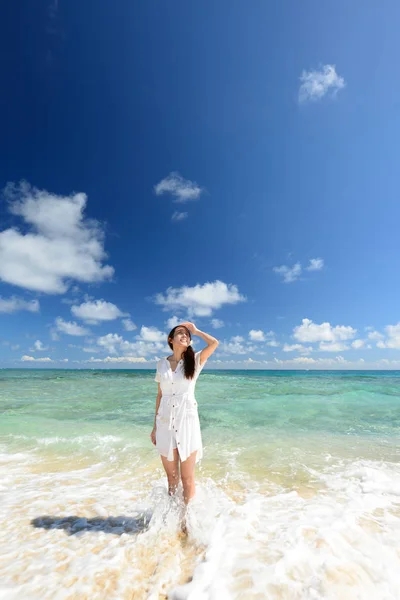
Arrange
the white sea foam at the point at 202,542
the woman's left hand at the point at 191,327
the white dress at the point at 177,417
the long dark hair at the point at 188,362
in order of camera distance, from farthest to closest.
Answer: the woman's left hand at the point at 191,327, the long dark hair at the point at 188,362, the white dress at the point at 177,417, the white sea foam at the point at 202,542

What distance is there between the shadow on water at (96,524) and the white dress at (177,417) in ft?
4.11

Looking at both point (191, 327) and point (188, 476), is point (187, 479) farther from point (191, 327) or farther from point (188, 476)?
point (191, 327)

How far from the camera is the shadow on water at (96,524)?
425 centimetres

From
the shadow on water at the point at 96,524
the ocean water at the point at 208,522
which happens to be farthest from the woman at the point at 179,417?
the shadow on water at the point at 96,524

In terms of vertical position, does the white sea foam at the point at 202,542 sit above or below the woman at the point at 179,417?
below

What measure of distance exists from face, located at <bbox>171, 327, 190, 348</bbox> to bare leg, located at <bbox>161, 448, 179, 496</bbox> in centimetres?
144

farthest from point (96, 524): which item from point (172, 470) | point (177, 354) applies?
point (177, 354)

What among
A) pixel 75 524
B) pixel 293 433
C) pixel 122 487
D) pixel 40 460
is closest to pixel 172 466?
pixel 75 524

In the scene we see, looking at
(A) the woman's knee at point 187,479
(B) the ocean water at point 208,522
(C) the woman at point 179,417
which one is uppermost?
(C) the woman at point 179,417

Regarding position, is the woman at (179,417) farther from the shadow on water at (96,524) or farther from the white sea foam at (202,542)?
the shadow on water at (96,524)

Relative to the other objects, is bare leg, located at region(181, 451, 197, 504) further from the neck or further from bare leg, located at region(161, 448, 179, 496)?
the neck

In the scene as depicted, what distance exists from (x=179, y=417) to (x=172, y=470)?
774 mm

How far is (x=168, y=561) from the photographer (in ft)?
11.4

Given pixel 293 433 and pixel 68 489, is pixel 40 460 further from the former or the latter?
pixel 293 433
